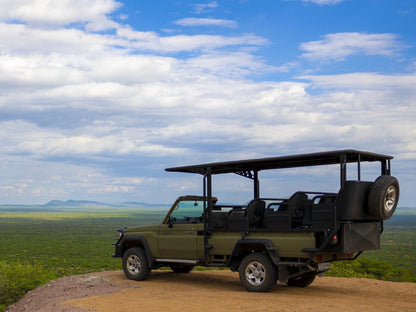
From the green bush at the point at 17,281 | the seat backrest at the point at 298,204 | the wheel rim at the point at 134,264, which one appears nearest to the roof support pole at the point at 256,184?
the seat backrest at the point at 298,204

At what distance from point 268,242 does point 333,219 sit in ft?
5.27

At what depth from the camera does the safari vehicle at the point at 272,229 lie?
479 inches

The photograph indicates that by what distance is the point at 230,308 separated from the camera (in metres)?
11.1

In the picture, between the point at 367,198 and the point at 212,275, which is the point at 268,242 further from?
the point at 212,275

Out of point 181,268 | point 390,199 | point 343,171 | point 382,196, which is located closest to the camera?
point 343,171

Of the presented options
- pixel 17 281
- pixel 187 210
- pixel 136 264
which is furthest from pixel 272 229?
pixel 17 281

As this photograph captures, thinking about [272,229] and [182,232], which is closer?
[272,229]

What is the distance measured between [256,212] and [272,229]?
107 cm

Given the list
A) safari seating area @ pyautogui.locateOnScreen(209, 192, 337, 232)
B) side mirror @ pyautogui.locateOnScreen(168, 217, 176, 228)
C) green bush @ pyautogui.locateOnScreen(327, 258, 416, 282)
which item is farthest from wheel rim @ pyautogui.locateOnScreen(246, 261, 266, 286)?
green bush @ pyautogui.locateOnScreen(327, 258, 416, 282)

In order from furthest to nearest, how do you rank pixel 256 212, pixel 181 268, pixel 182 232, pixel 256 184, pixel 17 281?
pixel 17 281 → pixel 181 268 → pixel 256 184 → pixel 182 232 → pixel 256 212

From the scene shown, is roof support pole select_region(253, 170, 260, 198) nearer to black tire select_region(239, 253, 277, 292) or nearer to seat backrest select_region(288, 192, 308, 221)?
seat backrest select_region(288, 192, 308, 221)

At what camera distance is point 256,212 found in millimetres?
13984

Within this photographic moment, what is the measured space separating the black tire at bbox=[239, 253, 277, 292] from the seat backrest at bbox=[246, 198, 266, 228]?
3.12 feet

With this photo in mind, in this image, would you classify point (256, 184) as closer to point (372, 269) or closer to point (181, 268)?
point (181, 268)
